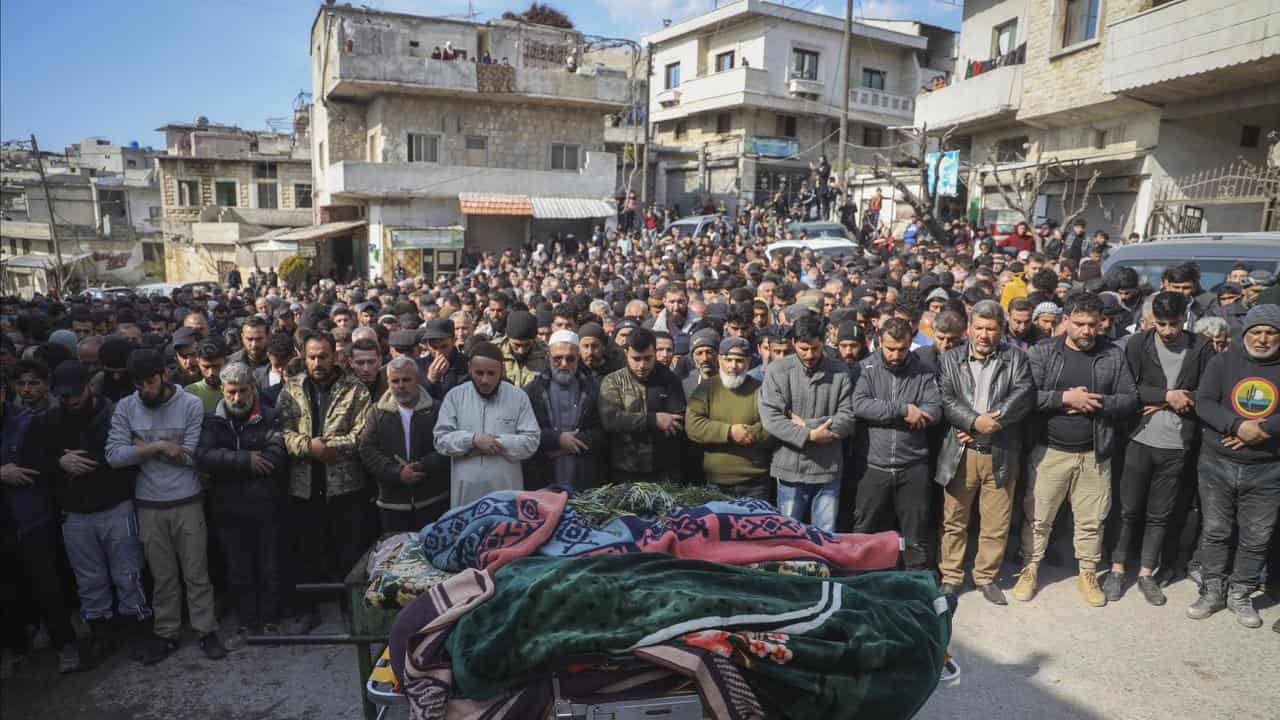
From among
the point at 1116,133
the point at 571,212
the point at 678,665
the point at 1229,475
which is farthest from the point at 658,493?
the point at 571,212

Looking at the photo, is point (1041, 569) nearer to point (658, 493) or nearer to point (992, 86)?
point (658, 493)

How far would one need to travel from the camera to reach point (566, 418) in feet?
17.1

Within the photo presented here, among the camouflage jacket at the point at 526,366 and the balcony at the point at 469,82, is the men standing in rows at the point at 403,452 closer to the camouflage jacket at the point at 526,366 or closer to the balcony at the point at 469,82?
the camouflage jacket at the point at 526,366

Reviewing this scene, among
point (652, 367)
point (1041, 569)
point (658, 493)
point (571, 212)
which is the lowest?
point (1041, 569)

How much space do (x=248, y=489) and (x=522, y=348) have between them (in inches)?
82.5

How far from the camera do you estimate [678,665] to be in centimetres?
253

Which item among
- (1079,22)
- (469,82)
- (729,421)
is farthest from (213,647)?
(469,82)

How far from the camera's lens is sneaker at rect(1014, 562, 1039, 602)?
5.40 m

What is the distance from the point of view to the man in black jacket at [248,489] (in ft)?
15.5

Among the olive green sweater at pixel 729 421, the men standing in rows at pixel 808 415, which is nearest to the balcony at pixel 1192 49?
the men standing in rows at pixel 808 415

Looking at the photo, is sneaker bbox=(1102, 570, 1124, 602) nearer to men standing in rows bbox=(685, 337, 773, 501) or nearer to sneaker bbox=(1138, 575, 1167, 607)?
sneaker bbox=(1138, 575, 1167, 607)

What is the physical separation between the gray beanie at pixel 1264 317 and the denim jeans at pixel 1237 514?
88 cm

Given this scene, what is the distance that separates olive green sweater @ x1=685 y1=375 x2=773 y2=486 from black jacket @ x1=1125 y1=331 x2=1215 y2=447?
2655 millimetres

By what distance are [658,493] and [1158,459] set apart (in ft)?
12.8
